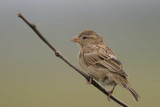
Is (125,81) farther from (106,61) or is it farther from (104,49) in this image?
(104,49)

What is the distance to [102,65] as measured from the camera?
5.29 m

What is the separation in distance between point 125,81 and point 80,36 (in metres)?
1.29

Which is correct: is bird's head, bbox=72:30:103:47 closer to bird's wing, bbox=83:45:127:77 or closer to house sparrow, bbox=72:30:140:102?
house sparrow, bbox=72:30:140:102

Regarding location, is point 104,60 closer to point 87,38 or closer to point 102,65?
point 102,65

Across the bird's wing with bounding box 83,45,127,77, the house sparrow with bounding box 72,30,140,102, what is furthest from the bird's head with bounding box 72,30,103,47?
the bird's wing with bounding box 83,45,127,77

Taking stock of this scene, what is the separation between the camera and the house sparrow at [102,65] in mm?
5051

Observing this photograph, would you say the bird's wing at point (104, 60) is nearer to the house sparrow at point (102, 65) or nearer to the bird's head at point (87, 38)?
the house sparrow at point (102, 65)

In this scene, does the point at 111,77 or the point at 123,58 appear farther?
the point at 123,58

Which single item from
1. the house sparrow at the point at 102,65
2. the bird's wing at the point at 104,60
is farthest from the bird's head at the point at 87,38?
the bird's wing at the point at 104,60

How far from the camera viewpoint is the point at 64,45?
66.0 feet

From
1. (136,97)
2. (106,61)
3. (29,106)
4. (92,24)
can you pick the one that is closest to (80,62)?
(106,61)

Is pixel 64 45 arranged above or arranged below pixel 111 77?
above

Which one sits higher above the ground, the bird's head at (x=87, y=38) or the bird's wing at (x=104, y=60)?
the bird's head at (x=87, y=38)

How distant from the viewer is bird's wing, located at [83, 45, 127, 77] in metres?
5.20
